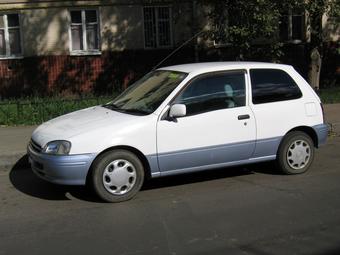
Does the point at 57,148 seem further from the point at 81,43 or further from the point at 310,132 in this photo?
the point at 81,43

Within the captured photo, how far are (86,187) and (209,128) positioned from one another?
5.59ft

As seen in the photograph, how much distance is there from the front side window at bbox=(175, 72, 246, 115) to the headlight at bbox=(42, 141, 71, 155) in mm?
1391

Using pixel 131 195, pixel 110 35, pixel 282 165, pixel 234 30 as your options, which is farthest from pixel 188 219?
pixel 110 35

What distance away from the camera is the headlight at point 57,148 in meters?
6.38

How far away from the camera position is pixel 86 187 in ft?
23.8

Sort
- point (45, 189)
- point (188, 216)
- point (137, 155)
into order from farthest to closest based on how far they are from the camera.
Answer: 1. point (45, 189)
2. point (137, 155)
3. point (188, 216)

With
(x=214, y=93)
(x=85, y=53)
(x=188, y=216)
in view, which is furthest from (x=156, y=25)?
(x=188, y=216)

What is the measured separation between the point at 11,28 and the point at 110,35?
3.45m

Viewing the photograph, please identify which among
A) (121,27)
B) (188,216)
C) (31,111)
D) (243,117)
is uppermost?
(121,27)

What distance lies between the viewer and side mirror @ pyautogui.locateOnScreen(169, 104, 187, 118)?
260 inches

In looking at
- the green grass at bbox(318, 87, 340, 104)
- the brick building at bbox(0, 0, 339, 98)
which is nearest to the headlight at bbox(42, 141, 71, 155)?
the green grass at bbox(318, 87, 340, 104)

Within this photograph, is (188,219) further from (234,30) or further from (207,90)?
(234,30)

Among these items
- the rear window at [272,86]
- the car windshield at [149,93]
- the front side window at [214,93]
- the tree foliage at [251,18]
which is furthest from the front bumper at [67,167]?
the tree foliage at [251,18]

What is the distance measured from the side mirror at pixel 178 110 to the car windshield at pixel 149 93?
0.79 ft
